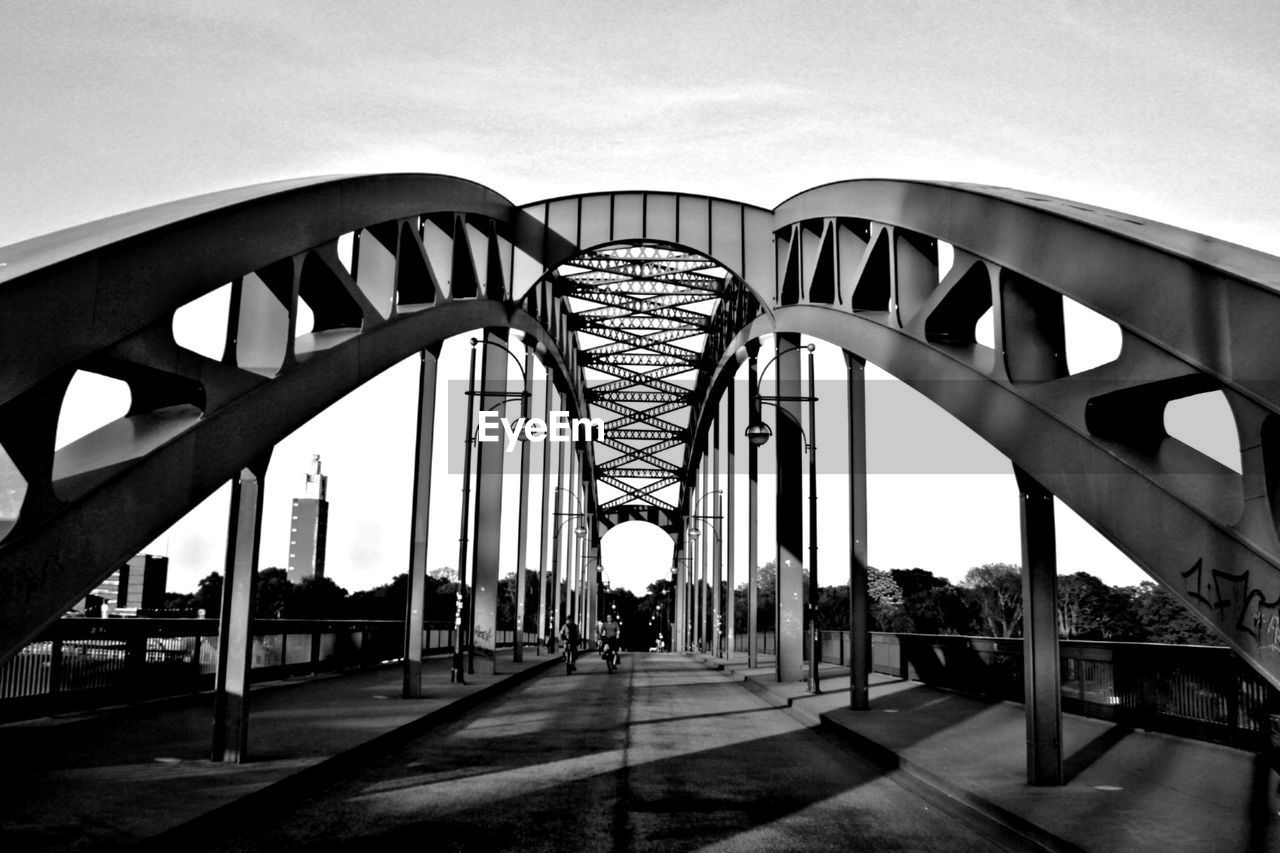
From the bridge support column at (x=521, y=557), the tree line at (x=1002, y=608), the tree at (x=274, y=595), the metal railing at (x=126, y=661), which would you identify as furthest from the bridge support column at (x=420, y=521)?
the tree at (x=274, y=595)

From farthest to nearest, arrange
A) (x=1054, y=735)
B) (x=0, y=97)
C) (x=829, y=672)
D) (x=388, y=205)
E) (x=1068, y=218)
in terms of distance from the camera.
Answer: (x=829, y=672), (x=388, y=205), (x=0, y=97), (x=1054, y=735), (x=1068, y=218)

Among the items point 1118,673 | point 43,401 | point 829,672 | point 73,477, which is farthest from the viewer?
point 829,672

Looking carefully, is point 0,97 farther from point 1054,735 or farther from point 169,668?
point 1054,735

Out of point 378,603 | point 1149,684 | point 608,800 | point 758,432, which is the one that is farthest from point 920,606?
point 608,800

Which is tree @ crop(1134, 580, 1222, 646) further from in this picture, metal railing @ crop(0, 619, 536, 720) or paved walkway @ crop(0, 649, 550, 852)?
paved walkway @ crop(0, 649, 550, 852)

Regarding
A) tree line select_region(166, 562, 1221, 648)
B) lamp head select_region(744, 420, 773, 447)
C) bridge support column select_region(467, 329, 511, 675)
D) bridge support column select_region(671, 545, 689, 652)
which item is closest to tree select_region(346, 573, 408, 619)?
tree line select_region(166, 562, 1221, 648)

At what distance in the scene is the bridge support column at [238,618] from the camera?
31.0 ft

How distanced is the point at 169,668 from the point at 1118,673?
527 inches

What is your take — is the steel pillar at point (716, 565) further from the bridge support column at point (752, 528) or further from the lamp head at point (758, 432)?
the lamp head at point (758, 432)

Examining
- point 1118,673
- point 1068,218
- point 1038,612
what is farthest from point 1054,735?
point 1118,673

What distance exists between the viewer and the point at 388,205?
41.0ft

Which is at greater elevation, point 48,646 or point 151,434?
point 151,434

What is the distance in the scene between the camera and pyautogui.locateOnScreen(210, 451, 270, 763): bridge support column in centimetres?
944

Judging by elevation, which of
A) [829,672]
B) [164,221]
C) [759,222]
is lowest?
[829,672]
